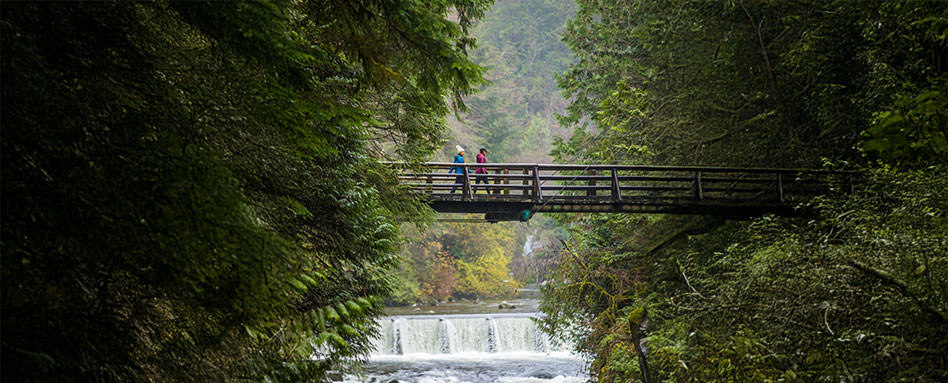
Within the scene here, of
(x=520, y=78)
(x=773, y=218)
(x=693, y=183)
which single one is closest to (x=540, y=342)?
(x=693, y=183)

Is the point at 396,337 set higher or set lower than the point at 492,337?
higher

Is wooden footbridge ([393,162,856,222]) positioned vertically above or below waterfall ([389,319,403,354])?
above

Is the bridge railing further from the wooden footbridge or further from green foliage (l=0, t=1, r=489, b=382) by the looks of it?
green foliage (l=0, t=1, r=489, b=382)

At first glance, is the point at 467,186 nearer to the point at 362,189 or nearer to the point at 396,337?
the point at 362,189

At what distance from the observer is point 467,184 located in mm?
11977

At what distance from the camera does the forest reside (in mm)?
2717

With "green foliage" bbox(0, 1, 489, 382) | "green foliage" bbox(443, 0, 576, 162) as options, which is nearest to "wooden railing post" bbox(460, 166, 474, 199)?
"green foliage" bbox(0, 1, 489, 382)

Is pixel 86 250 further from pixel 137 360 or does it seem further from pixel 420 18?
pixel 420 18

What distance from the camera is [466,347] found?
19297 millimetres

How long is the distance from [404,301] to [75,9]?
83.8 ft

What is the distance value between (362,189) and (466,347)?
12903 millimetres

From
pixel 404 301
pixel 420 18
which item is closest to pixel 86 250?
pixel 420 18

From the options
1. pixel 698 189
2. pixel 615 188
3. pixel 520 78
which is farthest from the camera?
pixel 520 78

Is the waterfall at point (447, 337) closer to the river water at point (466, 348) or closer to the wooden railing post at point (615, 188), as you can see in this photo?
the river water at point (466, 348)
